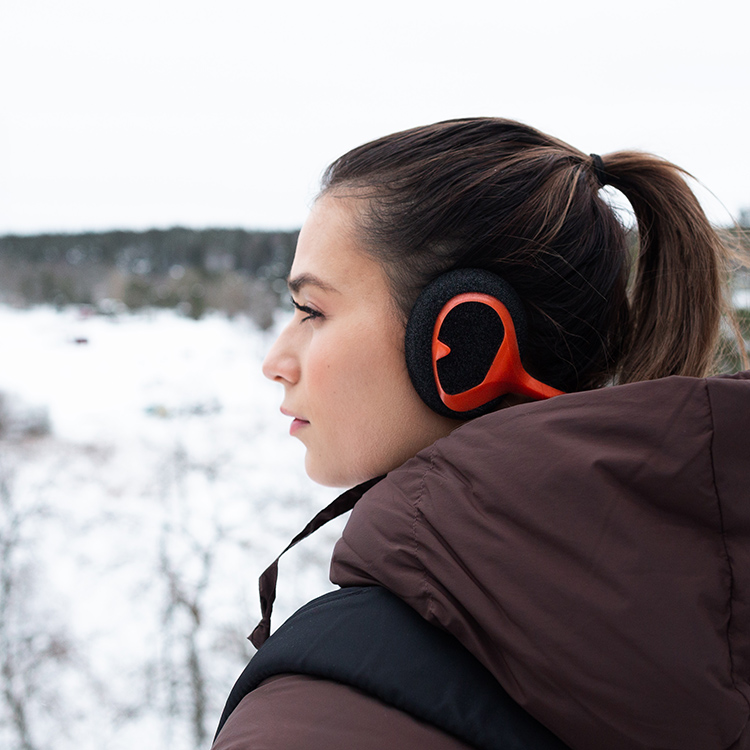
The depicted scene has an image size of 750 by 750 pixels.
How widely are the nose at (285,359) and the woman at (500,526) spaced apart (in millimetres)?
43

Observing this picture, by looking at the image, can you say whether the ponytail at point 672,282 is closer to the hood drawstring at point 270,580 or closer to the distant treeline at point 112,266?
the hood drawstring at point 270,580

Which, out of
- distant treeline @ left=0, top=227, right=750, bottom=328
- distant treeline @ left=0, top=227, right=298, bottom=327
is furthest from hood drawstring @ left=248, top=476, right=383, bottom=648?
distant treeline @ left=0, top=227, right=298, bottom=327

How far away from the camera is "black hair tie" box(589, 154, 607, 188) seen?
679 mm

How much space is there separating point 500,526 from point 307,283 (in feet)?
1.07

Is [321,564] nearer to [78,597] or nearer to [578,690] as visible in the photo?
[78,597]

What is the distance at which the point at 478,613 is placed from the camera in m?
0.39

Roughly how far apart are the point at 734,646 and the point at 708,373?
405 mm

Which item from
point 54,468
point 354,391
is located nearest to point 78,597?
point 54,468

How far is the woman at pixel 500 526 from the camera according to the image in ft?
1.21

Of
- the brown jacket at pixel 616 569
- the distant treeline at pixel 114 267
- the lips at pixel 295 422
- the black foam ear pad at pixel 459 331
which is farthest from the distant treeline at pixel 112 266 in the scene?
the brown jacket at pixel 616 569

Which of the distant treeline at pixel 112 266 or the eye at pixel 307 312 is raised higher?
the eye at pixel 307 312

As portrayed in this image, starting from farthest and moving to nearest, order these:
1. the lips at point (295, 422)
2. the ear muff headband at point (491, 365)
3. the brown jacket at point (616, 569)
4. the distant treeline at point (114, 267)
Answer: the distant treeline at point (114, 267) → the lips at point (295, 422) → the ear muff headband at point (491, 365) → the brown jacket at point (616, 569)

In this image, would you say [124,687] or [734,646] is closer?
[734,646]

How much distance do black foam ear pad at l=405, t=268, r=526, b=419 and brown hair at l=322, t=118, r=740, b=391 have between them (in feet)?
0.09
